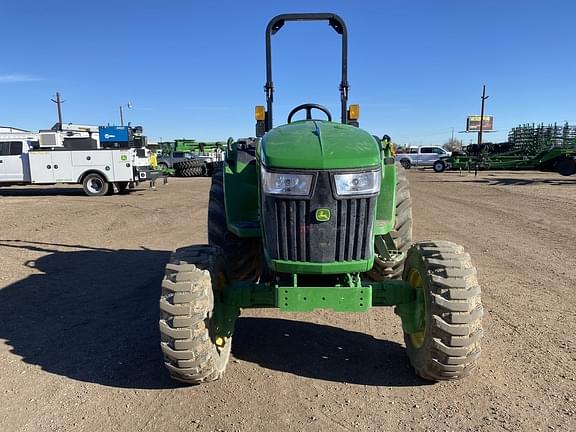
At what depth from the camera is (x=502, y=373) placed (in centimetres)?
353

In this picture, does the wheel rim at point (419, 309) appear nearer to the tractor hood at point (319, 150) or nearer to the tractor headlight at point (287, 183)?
the tractor hood at point (319, 150)

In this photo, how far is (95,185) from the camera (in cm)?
1745

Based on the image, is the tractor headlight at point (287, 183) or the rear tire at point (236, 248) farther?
the rear tire at point (236, 248)

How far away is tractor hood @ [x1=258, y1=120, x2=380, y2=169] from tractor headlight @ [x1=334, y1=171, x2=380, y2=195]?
0.06m

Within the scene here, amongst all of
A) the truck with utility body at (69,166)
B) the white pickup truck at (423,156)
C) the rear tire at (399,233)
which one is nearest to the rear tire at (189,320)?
the rear tire at (399,233)

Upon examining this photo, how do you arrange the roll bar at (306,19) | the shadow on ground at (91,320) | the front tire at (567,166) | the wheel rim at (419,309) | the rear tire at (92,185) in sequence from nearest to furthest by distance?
the wheel rim at (419,309), the shadow on ground at (91,320), the roll bar at (306,19), the rear tire at (92,185), the front tire at (567,166)

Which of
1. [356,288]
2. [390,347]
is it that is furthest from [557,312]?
[356,288]

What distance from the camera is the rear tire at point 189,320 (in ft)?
10.1

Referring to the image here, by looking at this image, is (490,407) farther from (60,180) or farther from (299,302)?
(60,180)

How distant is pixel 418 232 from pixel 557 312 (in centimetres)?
464

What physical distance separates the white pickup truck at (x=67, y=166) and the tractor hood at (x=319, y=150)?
1496 cm

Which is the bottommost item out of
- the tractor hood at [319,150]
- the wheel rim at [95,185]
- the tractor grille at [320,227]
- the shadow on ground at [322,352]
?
the shadow on ground at [322,352]

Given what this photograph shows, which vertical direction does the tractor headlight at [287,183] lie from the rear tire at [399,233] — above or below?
above

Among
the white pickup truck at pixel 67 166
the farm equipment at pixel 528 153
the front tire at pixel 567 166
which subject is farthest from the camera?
the farm equipment at pixel 528 153
